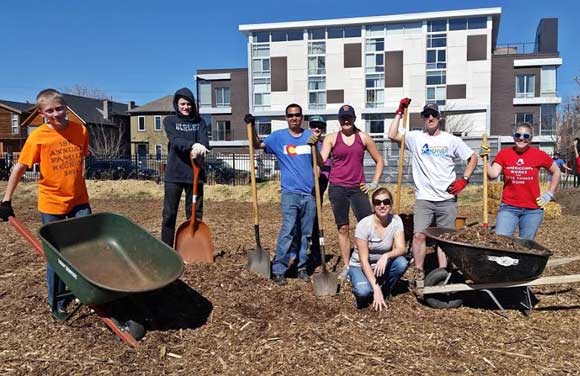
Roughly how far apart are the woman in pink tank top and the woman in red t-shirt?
1160 mm

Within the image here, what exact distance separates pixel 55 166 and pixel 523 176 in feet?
13.4

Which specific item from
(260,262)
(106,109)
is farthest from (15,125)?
(260,262)

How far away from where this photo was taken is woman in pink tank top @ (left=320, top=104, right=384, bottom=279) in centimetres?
491

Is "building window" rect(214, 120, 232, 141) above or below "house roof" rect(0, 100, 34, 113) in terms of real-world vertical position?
below

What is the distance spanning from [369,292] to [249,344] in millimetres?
1152

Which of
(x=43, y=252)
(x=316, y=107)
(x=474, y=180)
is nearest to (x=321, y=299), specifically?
(x=43, y=252)

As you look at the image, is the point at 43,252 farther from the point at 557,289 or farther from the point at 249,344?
the point at 557,289

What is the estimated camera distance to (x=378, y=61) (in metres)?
39.0

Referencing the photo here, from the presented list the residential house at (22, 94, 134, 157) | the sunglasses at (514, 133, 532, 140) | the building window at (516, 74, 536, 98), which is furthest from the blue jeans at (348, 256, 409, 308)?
the residential house at (22, 94, 134, 157)

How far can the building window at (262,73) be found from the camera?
40.7m

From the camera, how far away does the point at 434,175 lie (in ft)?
15.4

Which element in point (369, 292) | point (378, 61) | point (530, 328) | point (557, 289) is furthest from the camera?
point (378, 61)

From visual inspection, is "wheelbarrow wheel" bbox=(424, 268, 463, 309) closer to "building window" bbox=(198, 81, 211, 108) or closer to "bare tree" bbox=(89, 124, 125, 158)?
"bare tree" bbox=(89, 124, 125, 158)

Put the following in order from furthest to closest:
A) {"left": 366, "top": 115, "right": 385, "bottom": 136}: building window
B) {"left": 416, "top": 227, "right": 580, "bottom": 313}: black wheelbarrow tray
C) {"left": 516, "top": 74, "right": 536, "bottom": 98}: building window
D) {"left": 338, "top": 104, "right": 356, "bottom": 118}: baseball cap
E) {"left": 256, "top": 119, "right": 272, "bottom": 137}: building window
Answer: {"left": 256, "top": 119, "right": 272, "bottom": 137}: building window, {"left": 366, "top": 115, "right": 385, "bottom": 136}: building window, {"left": 516, "top": 74, "right": 536, "bottom": 98}: building window, {"left": 338, "top": 104, "right": 356, "bottom": 118}: baseball cap, {"left": 416, "top": 227, "right": 580, "bottom": 313}: black wheelbarrow tray
